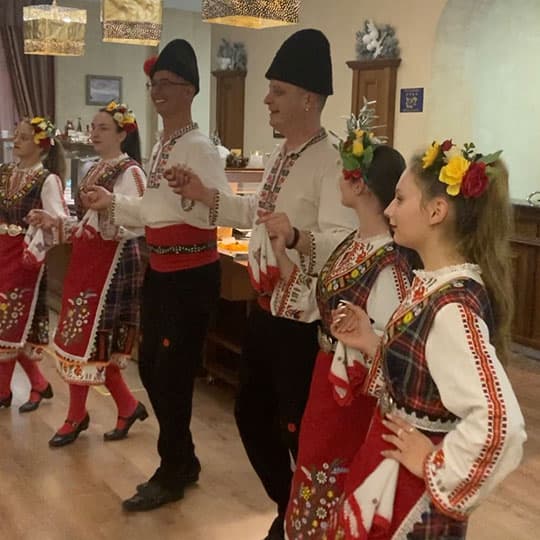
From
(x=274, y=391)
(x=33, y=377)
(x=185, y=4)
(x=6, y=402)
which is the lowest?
(x=6, y=402)

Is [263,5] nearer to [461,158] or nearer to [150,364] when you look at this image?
[150,364]

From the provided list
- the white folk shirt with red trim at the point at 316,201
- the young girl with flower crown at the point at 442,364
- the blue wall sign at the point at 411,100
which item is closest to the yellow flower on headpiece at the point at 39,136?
the white folk shirt with red trim at the point at 316,201

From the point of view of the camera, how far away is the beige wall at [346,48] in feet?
22.8

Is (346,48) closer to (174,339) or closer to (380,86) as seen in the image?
(380,86)

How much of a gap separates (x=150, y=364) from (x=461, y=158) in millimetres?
1716

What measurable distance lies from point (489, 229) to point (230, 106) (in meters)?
8.59

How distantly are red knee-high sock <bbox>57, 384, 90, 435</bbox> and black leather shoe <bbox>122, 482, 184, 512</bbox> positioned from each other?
740 mm

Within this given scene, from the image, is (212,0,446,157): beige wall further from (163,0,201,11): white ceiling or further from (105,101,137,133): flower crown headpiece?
(105,101,137,133): flower crown headpiece

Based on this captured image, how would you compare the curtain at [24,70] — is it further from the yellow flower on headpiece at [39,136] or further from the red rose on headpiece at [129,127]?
the red rose on headpiece at [129,127]

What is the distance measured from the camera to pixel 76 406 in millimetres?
3615

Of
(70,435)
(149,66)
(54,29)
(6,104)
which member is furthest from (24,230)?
(6,104)

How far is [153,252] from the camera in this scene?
284 centimetres

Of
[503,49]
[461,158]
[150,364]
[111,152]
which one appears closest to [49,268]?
[111,152]

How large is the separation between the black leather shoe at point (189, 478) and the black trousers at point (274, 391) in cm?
62
